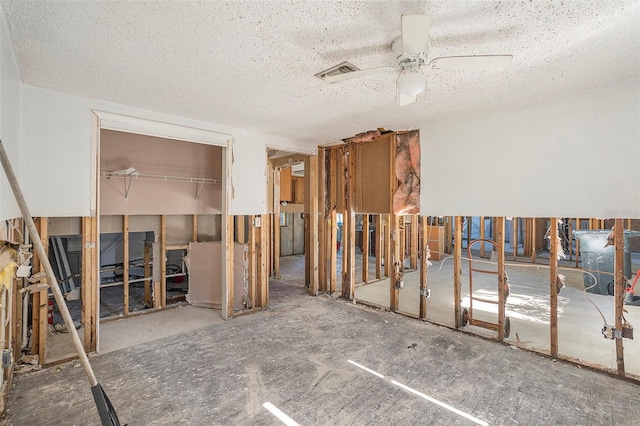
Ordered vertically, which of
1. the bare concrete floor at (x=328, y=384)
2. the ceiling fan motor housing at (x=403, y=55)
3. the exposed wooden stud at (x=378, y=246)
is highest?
the ceiling fan motor housing at (x=403, y=55)

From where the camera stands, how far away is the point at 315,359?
2.91 meters

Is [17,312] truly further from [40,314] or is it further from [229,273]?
[229,273]

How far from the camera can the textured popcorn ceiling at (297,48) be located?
5.49 feet

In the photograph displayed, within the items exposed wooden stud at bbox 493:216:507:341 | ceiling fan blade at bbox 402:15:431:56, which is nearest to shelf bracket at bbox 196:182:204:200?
ceiling fan blade at bbox 402:15:431:56

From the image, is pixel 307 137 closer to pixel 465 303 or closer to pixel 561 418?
pixel 465 303

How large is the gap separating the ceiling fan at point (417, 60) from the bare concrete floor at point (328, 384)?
234 centimetres

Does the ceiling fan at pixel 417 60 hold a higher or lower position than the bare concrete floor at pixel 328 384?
higher

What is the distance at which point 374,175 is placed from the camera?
4570mm

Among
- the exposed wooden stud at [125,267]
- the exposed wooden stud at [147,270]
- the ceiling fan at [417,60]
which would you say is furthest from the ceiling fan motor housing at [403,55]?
the exposed wooden stud at [147,270]

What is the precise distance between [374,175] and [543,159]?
6.94 ft

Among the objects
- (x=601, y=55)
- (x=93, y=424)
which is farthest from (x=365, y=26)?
(x=93, y=424)

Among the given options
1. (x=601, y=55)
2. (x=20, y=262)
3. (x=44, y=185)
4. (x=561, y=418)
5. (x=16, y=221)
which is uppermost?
(x=601, y=55)

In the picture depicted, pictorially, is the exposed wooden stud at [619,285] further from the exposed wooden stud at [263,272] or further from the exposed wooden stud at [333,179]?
the exposed wooden stud at [263,272]

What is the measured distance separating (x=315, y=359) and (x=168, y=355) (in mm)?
1504
